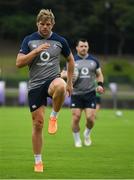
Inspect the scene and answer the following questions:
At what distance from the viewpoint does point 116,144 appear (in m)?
17.5

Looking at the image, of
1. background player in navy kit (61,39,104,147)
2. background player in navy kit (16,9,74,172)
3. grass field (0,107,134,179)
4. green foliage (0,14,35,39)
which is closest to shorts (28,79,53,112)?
background player in navy kit (16,9,74,172)

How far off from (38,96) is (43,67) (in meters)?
0.46

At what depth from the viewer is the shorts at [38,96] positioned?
38.3ft

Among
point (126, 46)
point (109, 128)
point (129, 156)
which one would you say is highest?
point (129, 156)

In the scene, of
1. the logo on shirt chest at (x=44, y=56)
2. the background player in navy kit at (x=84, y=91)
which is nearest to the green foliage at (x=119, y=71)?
the background player in navy kit at (x=84, y=91)

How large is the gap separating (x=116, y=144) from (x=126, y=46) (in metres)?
63.1

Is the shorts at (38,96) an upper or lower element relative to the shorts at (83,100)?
upper

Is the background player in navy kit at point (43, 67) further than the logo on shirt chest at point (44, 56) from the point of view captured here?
No

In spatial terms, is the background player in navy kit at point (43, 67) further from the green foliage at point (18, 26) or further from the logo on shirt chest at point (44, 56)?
the green foliage at point (18, 26)

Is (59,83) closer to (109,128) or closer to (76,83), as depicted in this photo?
(76,83)

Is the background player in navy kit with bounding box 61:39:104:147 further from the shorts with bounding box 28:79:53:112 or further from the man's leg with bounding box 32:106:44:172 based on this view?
the shorts with bounding box 28:79:53:112

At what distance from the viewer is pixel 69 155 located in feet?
48.5

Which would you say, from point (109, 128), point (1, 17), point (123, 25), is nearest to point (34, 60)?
point (109, 128)

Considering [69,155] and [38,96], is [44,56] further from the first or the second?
[69,155]
